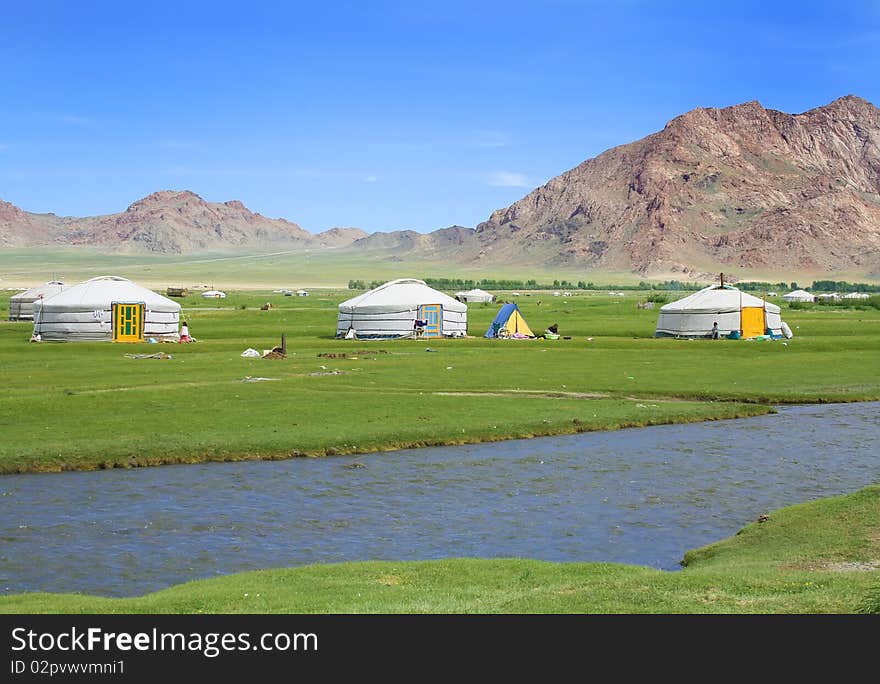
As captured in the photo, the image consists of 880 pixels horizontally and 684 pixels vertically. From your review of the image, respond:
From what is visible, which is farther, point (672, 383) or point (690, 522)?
point (672, 383)

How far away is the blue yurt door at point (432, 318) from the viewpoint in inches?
2488

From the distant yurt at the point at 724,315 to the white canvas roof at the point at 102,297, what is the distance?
29955 millimetres

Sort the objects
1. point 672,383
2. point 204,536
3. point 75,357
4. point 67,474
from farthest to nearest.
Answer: point 75,357 → point 672,383 → point 67,474 → point 204,536

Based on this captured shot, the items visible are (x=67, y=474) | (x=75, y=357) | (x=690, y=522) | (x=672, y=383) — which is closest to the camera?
(x=690, y=522)

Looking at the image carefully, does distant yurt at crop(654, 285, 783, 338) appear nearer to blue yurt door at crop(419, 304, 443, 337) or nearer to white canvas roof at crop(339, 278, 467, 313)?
white canvas roof at crop(339, 278, 467, 313)

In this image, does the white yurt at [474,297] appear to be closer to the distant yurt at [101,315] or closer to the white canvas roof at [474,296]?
the white canvas roof at [474,296]

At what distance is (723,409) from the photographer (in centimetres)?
Result: 3262

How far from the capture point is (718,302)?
2472 inches

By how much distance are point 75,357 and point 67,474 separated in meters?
28.0

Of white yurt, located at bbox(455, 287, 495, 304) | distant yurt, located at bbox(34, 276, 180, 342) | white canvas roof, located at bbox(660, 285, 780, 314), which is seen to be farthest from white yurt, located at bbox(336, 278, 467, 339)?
white yurt, located at bbox(455, 287, 495, 304)

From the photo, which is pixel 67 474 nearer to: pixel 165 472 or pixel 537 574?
pixel 165 472

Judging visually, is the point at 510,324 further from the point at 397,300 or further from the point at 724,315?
the point at 724,315

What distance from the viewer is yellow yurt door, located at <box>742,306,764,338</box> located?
6228 cm
